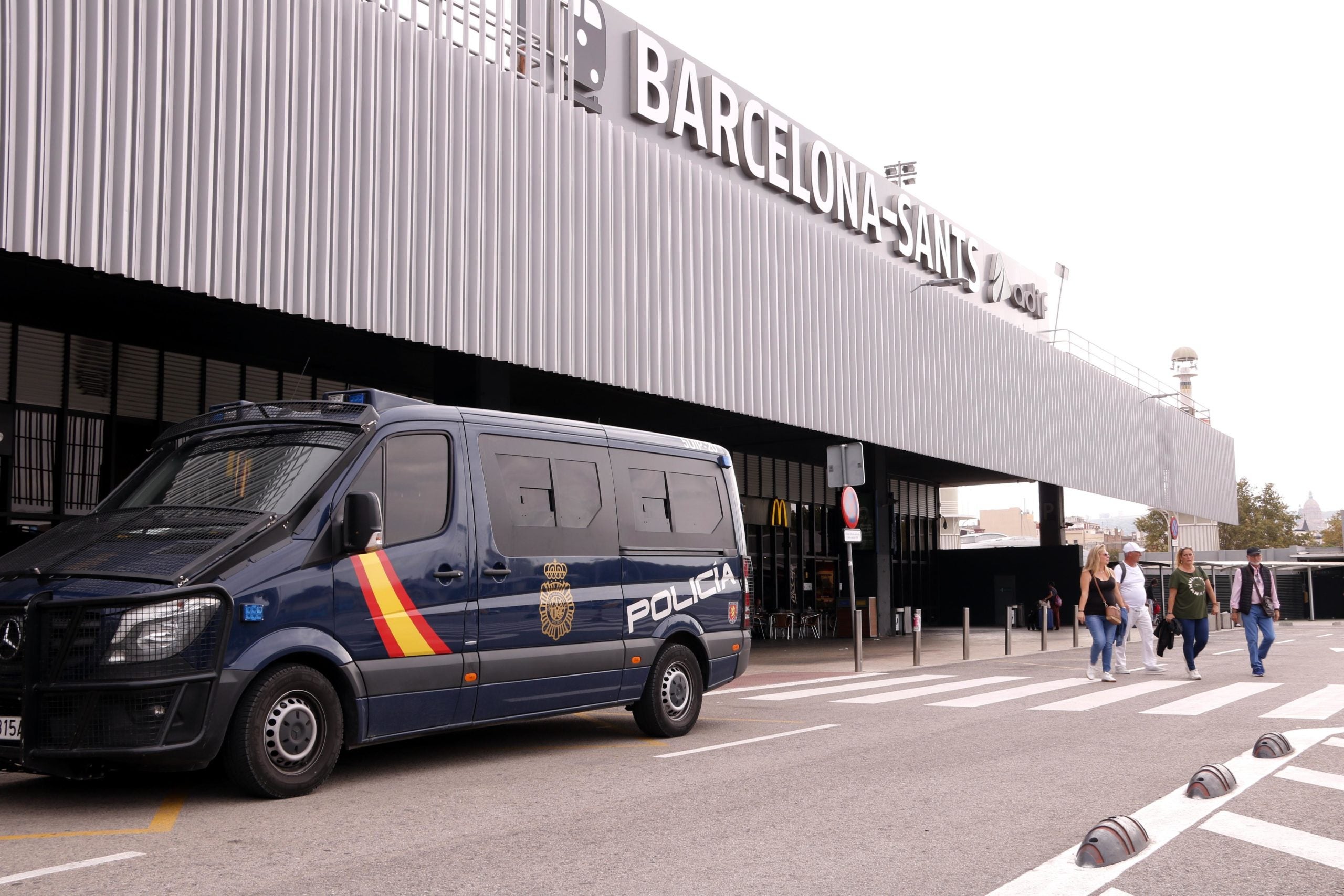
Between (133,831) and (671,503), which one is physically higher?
(671,503)

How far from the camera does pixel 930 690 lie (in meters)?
14.9

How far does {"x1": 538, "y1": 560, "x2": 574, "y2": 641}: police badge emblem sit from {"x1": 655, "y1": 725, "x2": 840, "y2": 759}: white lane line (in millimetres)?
1238

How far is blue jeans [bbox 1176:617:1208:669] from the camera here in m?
16.1

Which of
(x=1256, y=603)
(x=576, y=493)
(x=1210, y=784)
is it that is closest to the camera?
(x=1210, y=784)

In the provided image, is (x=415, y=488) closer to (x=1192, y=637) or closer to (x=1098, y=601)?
(x=1098, y=601)

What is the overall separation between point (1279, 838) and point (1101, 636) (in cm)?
1015

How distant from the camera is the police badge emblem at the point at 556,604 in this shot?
356 inches

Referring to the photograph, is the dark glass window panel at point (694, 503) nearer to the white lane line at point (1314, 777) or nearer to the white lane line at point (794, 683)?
the white lane line at point (794, 683)

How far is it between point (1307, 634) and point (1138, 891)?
3526 centimetres

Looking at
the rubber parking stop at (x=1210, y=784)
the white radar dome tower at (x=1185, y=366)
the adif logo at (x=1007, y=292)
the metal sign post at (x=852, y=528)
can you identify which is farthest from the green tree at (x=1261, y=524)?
the rubber parking stop at (x=1210, y=784)

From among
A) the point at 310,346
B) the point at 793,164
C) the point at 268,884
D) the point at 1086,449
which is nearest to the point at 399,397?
the point at 268,884

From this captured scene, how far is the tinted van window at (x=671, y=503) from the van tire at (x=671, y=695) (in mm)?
986

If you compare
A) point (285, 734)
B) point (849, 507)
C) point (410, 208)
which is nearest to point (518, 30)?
point (410, 208)

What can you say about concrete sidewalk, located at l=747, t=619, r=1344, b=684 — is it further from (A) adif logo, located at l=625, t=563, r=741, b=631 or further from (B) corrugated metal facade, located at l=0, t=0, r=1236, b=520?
(A) adif logo, located at l=625, t=563, r=741, b=631
